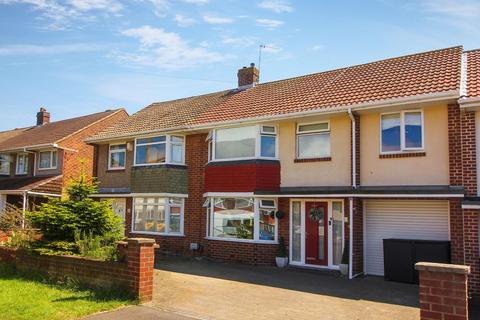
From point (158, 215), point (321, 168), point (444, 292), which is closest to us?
point (444, 292)

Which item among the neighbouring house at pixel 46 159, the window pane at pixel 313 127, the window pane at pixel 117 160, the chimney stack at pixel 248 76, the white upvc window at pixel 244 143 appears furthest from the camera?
the neighbouring house at pixel 46 159

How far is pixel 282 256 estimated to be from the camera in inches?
568

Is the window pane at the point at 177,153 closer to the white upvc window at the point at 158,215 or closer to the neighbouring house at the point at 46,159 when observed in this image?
the white upvc window at the point at 158,215

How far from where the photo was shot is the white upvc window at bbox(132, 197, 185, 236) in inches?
690

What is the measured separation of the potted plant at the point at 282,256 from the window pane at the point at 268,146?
9.27 feet

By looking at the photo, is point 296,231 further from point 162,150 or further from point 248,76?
point 248,76

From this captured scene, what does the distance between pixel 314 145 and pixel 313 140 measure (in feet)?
0.54

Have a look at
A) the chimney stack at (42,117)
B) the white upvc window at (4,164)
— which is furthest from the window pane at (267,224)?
the chimney stack at (42,117)

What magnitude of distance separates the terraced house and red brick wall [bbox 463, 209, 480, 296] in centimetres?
2

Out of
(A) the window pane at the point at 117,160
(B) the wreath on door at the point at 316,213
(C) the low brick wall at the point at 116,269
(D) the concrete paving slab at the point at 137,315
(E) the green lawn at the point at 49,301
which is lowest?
(D) the concrete paving slab at the point at 137,315

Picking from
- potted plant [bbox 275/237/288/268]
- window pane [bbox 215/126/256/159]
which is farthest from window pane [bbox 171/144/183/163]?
potted plant [bbox 275/237/288/268]

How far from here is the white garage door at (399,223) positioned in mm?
12156

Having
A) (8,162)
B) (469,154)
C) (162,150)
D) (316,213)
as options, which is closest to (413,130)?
(469,154)

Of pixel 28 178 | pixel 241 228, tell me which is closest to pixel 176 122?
pixel 241 228
